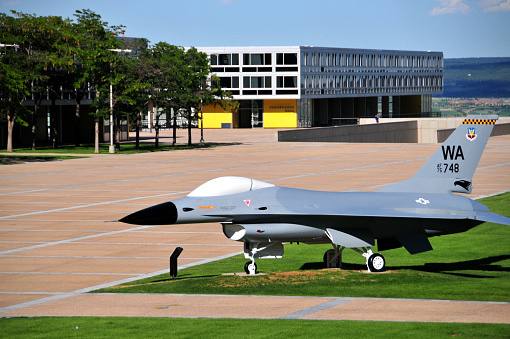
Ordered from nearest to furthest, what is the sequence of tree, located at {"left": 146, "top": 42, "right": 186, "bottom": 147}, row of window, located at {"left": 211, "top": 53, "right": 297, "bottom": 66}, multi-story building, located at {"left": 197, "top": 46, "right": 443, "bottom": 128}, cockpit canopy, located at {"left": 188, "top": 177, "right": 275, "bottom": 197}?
1. cockpit canopy, located at {"left": 188, "top": 177, "right": 275, "bottom": 197}
2. tree, located at {"left": 146, "top": 42, "right": 186, "bottom": 147}
3. row of window, located at {"left": 211, "top": 53, "right": 297, "bottom": 66}
4. multi-story building, located at {"left": 197, "top": 46, "right": 443, "bottom": 128}

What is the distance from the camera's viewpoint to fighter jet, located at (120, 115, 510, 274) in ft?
67.3

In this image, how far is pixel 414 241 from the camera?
21766 mm

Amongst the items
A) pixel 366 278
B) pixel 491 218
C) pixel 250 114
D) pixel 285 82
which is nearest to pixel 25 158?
pixel 366 278

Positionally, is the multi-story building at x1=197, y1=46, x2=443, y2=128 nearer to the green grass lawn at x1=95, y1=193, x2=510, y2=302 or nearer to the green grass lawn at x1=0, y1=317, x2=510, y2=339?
the green grass lawn at x1=95, y1=193, x2=510, y2=302

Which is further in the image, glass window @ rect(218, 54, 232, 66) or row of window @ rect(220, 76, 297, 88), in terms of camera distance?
glass window @ rect(218, 54, 232, 66)

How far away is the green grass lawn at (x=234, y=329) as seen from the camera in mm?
15164

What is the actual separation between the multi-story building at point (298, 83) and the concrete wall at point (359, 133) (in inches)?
941

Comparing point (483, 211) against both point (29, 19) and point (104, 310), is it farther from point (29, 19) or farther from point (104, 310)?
point (29, 19)

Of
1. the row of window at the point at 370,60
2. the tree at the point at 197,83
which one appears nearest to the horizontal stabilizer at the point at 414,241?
the tree at the point at 197,83

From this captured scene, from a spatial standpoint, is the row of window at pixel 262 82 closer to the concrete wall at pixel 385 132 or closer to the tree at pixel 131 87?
the concrete wall at pixel 385 132

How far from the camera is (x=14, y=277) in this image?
75.7ft

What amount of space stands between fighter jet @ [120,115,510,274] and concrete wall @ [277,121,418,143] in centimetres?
7800

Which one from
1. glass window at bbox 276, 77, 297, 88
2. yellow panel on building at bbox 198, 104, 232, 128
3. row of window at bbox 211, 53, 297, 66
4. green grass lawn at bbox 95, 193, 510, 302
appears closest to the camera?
green grass lawn at bbox 95, 193, 510, 302

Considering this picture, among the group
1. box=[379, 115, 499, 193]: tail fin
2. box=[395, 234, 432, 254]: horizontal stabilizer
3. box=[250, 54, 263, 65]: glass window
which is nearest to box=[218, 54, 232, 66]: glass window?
box=[250, 54, 263, 65]: glass window
